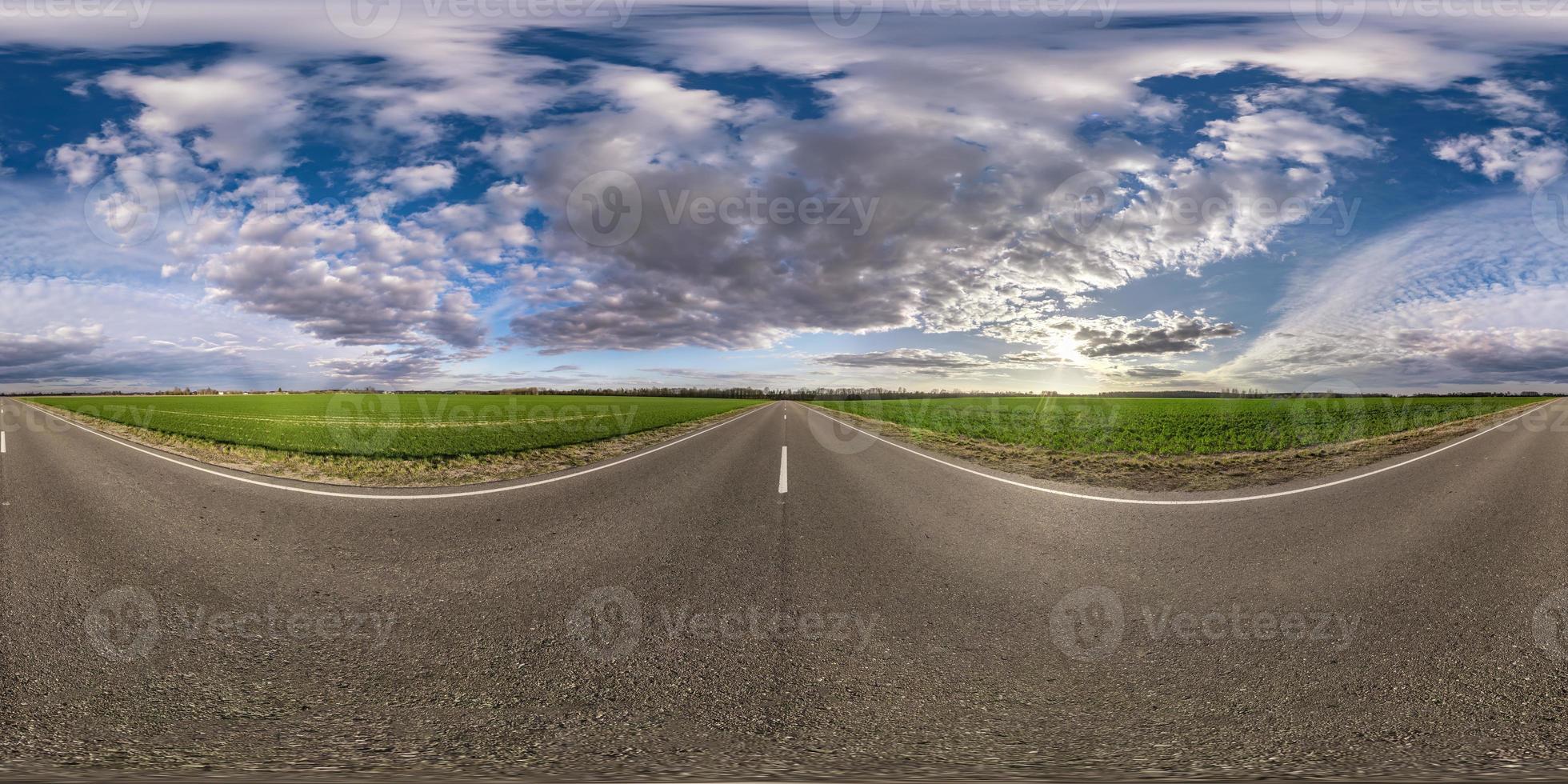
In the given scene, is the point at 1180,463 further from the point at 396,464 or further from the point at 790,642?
the point at 396,464

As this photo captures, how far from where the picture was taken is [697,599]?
539cm

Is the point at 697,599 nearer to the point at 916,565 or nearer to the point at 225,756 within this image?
the point at 916,565

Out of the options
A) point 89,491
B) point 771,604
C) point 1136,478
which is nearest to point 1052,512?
point 1136,478

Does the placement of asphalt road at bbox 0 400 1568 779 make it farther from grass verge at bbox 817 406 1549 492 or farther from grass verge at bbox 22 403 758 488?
grass verge at bbox 22 403 758 488

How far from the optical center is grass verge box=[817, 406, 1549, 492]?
1211 centimetres

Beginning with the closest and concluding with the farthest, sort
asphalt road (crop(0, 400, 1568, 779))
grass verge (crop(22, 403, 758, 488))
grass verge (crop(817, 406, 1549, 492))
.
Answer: asphalt road (crop(0, 400, 1568, 779)), grass verge (crop(817, 406, 1549, 492)), grass verge (crop(22, 403, 758, 488))

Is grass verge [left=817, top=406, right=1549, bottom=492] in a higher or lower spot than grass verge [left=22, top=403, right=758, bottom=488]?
higher

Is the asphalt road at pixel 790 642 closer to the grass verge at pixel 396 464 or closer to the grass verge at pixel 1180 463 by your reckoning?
the grass verge at pixel 1180 463

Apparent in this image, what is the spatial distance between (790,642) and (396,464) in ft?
42.3

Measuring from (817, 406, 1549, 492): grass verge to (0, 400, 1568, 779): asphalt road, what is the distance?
3.02m

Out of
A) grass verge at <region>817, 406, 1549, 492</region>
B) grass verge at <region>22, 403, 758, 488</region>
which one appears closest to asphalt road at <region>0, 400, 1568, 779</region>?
grass verge at <region>817, 406, 1549, 492</region>

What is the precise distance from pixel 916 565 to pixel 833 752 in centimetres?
332

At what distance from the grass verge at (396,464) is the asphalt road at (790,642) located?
3258 millimetres

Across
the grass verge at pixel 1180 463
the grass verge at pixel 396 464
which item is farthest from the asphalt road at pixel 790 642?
the grass verge at pixel 396 464
